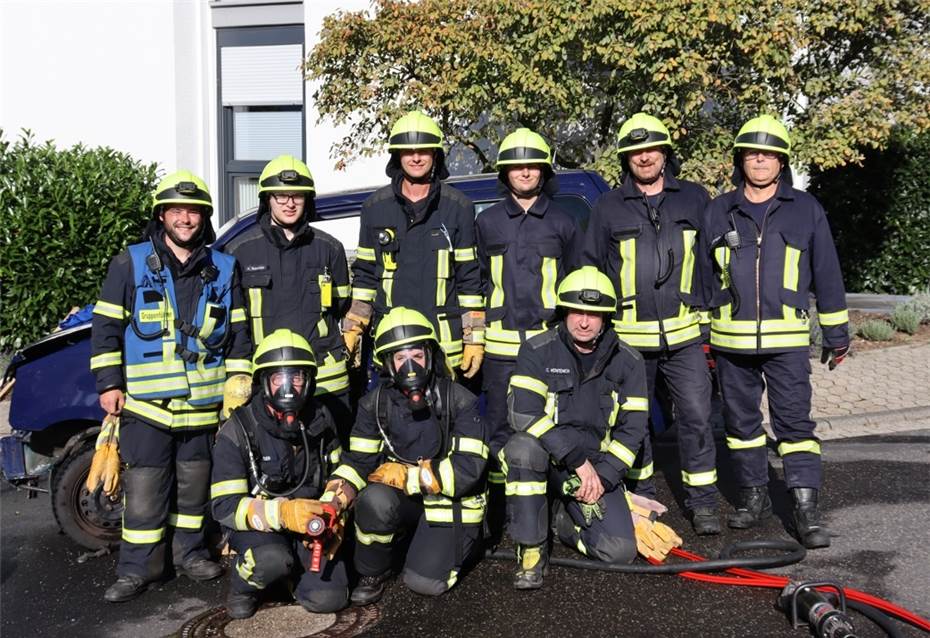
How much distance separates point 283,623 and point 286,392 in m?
1.01

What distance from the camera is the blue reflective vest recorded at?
4996 millimetres

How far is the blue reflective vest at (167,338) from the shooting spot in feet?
16.4

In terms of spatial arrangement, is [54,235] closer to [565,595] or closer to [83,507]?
[83,507]

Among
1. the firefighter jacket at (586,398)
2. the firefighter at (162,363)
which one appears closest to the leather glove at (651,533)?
the firefighter jacket at (586,398)

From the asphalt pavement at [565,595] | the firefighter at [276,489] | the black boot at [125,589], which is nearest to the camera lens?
the asphalt pavement at [565,595]

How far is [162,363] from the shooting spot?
16.4 feet

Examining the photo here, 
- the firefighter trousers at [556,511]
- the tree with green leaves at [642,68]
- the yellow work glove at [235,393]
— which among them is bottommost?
the firefighter trousers at [556,511]

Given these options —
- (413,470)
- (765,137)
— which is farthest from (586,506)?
(765,137)

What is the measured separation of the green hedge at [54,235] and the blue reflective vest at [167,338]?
4226mm

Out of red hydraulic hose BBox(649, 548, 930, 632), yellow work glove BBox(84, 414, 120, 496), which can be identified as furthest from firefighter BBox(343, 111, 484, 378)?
red hydraulic hose BBox(649, 548, 930, 632)

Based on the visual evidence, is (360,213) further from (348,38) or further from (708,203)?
(348,38)

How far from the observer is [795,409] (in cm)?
536

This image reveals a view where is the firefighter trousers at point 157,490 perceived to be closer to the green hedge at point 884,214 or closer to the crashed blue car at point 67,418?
the crashed blue car at point 67,418

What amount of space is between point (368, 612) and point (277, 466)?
0.77 metres
